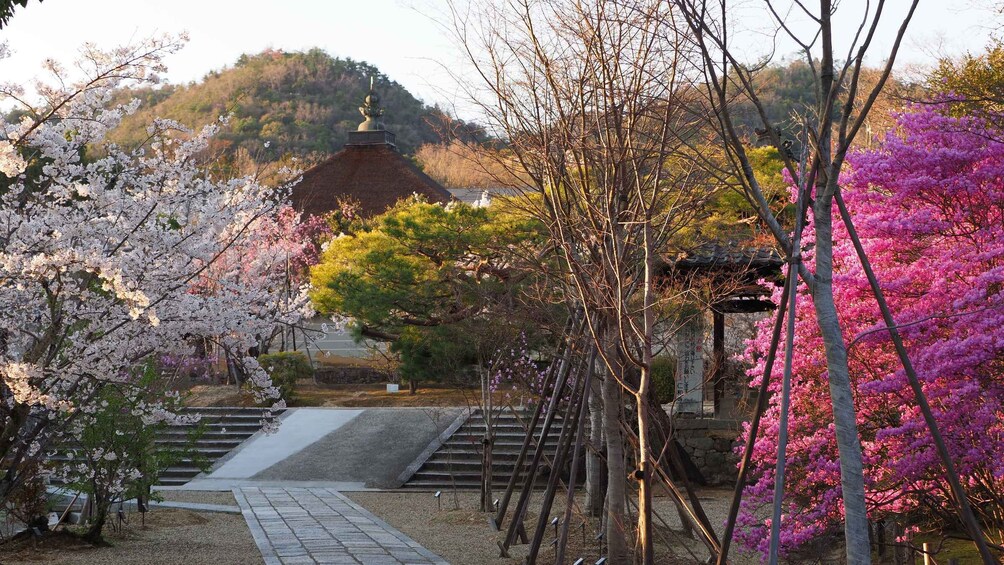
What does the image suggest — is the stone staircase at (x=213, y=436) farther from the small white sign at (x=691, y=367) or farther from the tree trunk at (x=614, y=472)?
the tree trunk at (x=614, y=472)

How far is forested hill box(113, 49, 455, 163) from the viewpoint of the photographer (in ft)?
200

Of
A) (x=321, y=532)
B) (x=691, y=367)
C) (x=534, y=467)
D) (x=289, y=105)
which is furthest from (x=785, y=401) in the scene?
(x=289, y=105)

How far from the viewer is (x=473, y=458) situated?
1839 centimetres

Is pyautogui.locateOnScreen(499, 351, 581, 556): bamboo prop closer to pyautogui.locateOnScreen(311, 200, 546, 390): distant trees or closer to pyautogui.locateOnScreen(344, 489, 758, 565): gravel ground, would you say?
pyautogui.locateOnScreen(344, 489, 758, 565): gravel ground

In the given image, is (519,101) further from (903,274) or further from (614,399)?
(903,274)

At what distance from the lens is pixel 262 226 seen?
30.7 m

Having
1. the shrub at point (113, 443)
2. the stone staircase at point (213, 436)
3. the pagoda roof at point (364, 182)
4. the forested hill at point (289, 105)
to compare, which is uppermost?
the forested hill at point (289, 105)

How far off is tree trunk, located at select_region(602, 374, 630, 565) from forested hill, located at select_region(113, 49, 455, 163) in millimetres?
50026

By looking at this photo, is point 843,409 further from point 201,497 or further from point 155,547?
point 201,497

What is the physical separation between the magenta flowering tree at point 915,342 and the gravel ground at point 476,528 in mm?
1344

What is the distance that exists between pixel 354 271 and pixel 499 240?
381cm

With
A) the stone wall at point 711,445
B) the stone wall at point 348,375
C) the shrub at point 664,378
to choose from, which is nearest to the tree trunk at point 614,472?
the stone wall at point 711,445

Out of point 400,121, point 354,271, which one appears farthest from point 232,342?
point 400,121

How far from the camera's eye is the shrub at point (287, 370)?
24025 mm
